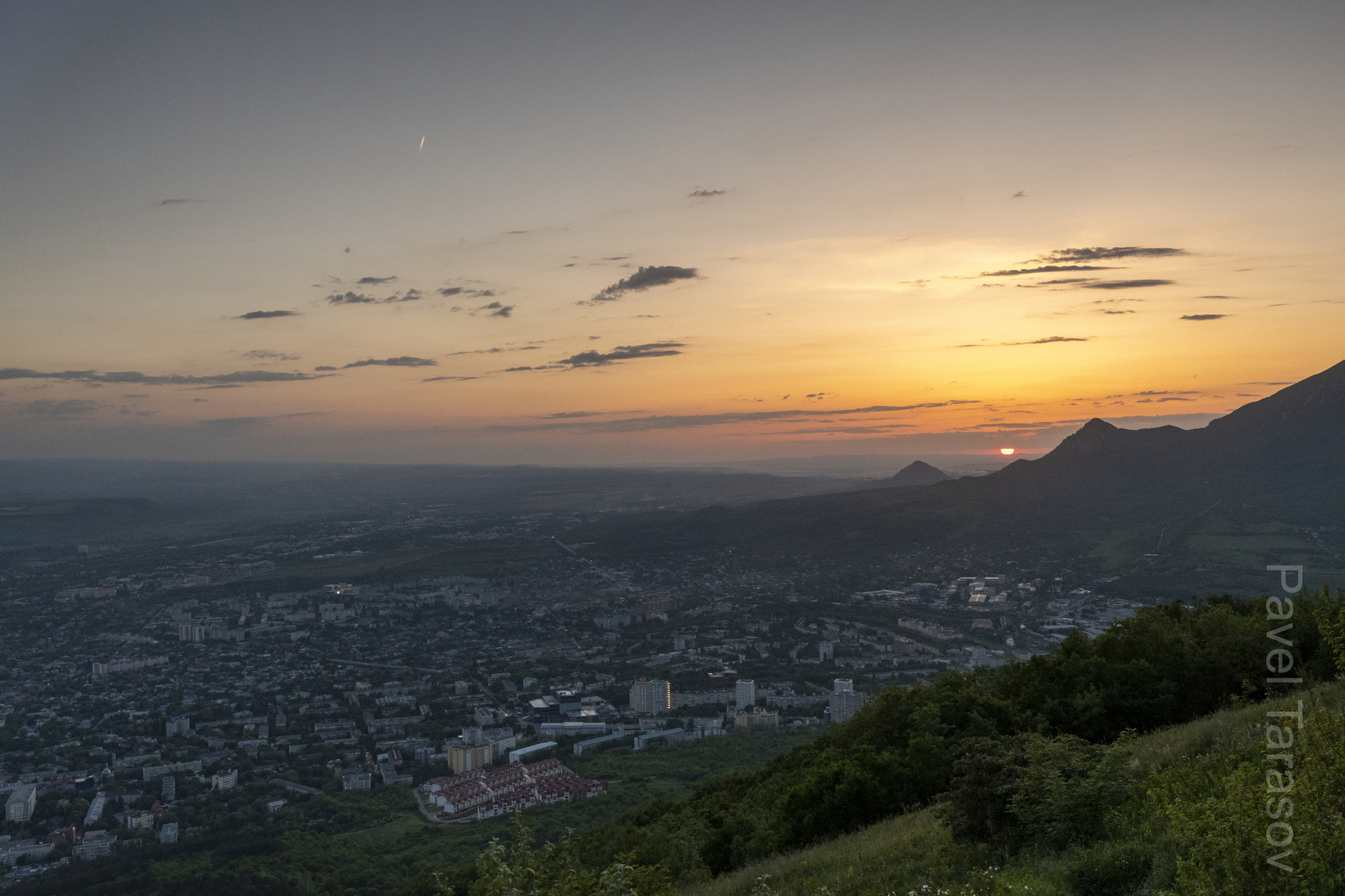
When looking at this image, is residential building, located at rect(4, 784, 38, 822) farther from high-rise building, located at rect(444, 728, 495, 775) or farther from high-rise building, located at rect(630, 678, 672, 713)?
high-rise building, located at rect(630, 678, 672, 713)

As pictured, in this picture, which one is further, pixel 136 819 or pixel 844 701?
pixel 844 701

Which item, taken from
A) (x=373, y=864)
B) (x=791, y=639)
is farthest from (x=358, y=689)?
(x=791, y=639)

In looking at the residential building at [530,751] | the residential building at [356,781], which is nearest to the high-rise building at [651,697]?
the residential building at [530,751]

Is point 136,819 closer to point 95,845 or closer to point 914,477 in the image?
point 95,845

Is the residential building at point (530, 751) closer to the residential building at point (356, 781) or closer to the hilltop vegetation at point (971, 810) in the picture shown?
the hilltop vegetation at point (971, 810)

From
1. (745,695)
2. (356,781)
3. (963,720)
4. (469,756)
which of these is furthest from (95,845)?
(963,720)

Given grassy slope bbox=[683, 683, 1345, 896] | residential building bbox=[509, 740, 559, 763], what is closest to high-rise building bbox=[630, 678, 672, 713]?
residential building bbox=[509, 740, 559, 763]

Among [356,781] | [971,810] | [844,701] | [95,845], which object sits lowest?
[356,781]
